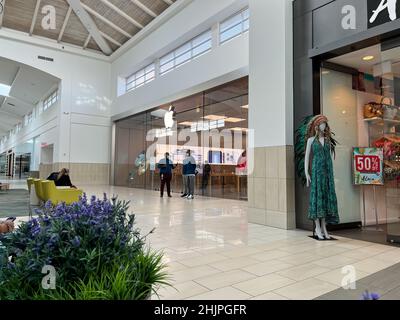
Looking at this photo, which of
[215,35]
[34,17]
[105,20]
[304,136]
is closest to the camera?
[304,136]

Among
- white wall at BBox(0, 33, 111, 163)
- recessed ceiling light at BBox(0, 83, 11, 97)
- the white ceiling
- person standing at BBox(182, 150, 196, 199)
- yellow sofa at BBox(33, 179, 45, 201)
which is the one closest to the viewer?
yellow sofa at BBox(33, 179, 45, 201)

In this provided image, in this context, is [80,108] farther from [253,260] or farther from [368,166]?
[253,260]

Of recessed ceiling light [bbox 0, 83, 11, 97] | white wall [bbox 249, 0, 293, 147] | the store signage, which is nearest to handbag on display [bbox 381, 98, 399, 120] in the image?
the store signage

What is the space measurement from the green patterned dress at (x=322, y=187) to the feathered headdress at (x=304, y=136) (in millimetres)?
168

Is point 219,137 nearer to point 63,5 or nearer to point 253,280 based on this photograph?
point 253,280

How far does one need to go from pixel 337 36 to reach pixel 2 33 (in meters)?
15.3

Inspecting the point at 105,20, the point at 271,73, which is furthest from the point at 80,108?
the point at 271,73

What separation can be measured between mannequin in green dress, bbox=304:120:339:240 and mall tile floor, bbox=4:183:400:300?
33cm

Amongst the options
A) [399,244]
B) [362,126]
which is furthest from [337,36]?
[399,244]

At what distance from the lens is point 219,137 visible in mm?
10570

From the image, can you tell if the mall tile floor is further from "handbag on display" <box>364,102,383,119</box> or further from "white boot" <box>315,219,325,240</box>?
"handbag on display" <box>364,102,383,119</box>

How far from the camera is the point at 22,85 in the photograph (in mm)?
19625

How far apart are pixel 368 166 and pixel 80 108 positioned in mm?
15051

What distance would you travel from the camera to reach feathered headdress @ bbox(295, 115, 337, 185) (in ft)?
14.7
